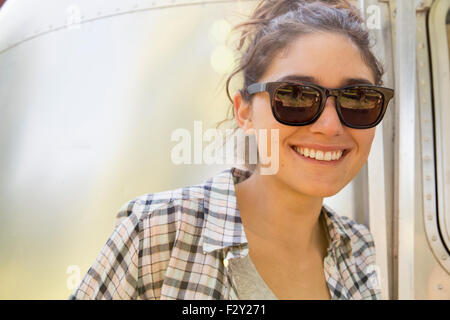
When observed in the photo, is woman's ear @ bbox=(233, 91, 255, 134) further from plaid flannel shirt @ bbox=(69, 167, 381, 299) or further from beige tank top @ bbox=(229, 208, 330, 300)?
beige tank top @ bbox=(229, 208, 330, 300)

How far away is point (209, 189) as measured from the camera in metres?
0.93

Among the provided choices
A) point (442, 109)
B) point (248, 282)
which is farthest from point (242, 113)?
point (442, 109)

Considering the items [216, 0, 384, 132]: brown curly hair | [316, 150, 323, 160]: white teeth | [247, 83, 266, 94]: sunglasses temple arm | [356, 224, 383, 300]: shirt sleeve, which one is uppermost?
[216, 0, 384, 132]: brown curly hair

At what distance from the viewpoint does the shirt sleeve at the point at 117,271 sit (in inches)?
31.1

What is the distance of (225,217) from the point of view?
2.90 feet

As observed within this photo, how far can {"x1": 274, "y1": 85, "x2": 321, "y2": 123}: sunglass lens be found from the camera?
78cm

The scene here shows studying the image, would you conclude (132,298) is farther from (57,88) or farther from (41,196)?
(57,88)

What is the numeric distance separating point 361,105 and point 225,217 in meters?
0.41

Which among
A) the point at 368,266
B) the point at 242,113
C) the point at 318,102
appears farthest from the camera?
the point at 368,266

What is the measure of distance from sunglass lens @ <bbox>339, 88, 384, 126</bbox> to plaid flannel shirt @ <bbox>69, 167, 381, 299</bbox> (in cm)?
36

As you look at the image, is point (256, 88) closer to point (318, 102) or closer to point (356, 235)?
point (318, 102)

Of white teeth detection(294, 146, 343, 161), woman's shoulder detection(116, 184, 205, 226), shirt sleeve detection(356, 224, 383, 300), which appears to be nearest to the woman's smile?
white teeth detection(294, 146, 343, 161)

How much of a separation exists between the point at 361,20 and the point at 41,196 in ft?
3.31
